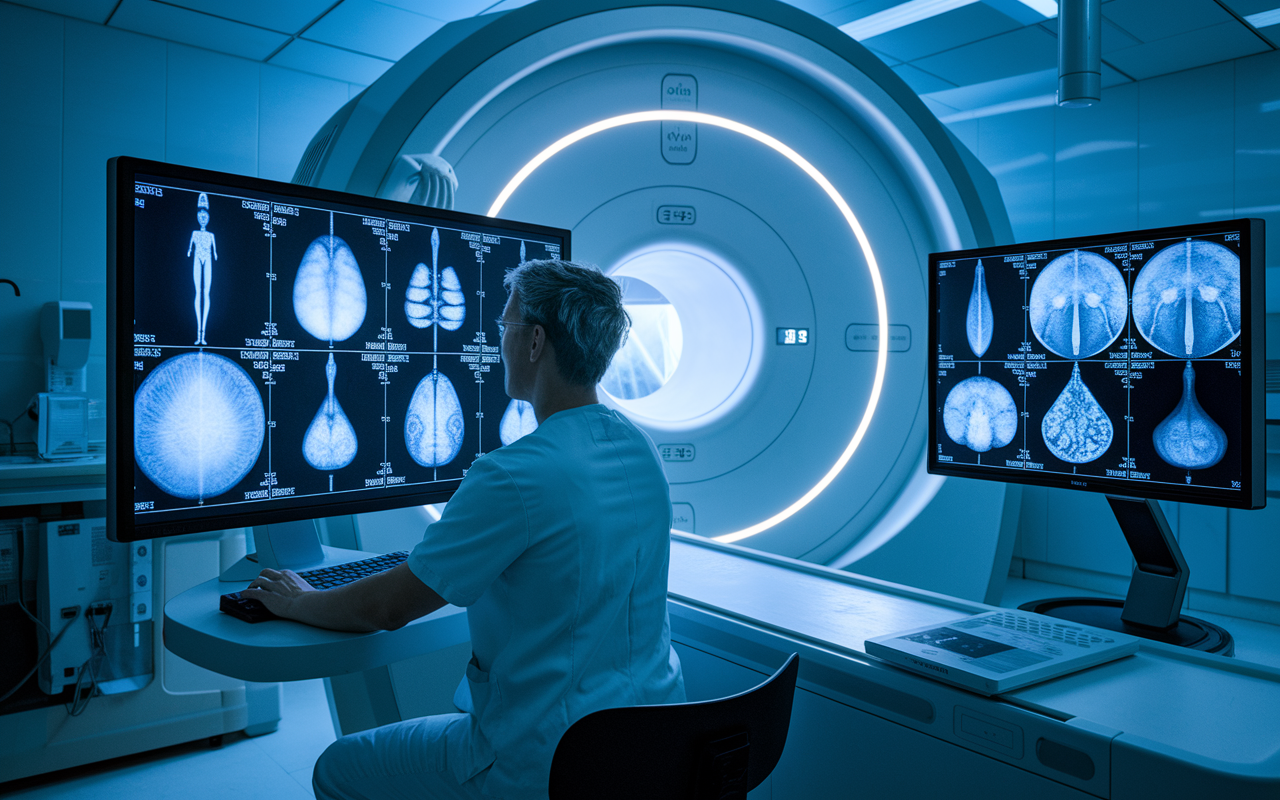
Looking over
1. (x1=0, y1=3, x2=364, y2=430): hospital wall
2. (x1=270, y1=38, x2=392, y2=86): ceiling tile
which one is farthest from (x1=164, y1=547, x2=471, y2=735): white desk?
(x1=270, y1=38, x2=392, y2=86): ceiling tile

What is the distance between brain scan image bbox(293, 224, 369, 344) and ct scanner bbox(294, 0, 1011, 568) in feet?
1.60

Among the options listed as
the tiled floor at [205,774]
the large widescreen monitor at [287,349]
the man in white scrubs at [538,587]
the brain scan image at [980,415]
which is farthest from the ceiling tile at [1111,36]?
the tiled floor at [205,774]

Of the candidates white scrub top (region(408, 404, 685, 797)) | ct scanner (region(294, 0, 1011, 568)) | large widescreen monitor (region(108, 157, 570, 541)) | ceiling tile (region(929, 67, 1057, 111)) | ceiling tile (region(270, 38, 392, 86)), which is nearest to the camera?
white scrub top (region(408, 404, 685, 797))

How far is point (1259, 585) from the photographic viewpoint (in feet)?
12.3

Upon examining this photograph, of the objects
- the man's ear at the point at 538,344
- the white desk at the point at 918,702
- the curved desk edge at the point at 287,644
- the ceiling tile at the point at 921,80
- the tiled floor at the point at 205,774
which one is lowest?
the tiled floor at the point at 205,774

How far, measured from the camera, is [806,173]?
2129mm

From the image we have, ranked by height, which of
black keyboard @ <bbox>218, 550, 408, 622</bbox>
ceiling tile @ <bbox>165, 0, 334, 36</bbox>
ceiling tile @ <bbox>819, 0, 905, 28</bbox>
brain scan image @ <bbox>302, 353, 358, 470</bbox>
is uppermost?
ceiling tile @ <bbox>819, 0, 905, 28</bbox>

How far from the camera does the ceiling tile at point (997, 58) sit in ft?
11.8

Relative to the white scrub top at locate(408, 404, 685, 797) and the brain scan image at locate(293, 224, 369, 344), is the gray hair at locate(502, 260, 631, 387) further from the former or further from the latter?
the brain scan image at locate(293, 224, 369, 344)

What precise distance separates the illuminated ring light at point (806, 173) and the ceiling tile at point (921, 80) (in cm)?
225

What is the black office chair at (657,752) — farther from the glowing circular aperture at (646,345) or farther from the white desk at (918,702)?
the glowing circular aperture at (646,345)

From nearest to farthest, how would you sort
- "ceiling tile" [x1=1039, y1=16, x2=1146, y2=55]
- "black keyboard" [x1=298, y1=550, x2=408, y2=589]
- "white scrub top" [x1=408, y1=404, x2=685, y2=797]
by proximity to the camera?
1. "white scrub top" [x1=408, y1=404, x2=685, y2=797]
2. "black keyboard" [x1=298, y1=550, x2=408, y2=589]
3. "ceiling tile" [x1=1039, y1=16, x2=1146, y2=55]

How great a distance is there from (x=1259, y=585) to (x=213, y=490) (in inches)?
166

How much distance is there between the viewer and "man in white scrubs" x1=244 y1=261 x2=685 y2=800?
986mm
